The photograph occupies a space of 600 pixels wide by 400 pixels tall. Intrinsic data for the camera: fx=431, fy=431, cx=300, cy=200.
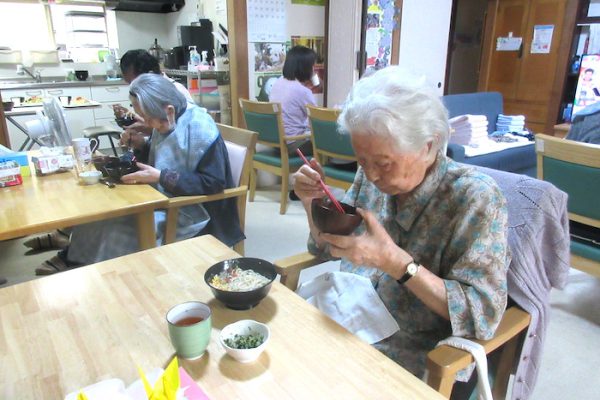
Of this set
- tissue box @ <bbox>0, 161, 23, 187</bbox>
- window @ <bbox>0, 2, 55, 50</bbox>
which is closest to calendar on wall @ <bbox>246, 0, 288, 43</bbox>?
tissue box @ <bbox>0, 161, 23, 187</bbox>

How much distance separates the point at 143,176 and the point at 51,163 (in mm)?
472

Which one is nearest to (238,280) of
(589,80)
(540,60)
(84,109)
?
(589,80)

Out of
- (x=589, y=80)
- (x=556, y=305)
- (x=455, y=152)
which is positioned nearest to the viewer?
(x=556, y=305)

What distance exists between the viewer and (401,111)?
961mm

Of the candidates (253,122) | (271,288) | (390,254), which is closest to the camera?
(390,254)

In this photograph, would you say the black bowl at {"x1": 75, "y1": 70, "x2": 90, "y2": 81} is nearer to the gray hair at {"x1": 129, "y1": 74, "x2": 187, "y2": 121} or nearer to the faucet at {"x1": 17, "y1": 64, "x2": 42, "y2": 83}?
the faucet at {"x1": 17, "y1": 64, "x2": 42, "y2": 83}

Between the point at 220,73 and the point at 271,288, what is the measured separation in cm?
310

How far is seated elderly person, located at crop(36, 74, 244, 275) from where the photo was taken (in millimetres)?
1807

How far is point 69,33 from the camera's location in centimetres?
599

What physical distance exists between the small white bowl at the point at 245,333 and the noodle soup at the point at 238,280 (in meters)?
0.10

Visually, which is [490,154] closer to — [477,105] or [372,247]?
[477,105]

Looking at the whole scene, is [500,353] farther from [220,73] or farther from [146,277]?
[220,73]

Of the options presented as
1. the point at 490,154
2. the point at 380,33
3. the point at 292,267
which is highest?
the point at 380,33

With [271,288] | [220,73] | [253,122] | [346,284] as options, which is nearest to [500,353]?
[346,284]
